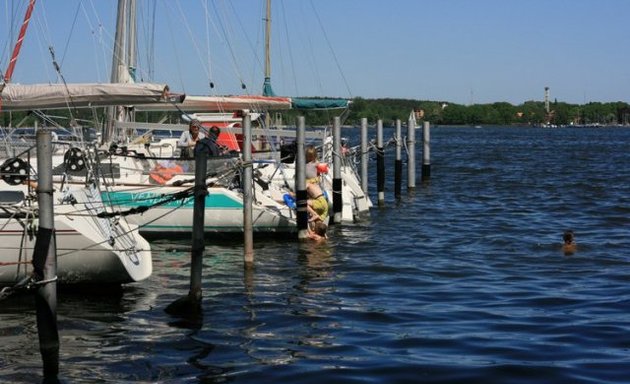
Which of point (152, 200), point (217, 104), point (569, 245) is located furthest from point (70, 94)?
point (217, 104)

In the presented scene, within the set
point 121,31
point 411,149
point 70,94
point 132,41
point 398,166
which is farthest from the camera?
point 411,149

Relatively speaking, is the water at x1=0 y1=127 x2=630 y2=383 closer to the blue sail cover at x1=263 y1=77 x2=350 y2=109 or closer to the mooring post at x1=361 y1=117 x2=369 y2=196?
the mooring post at x1=361 y1=117 x2=369 y2=196

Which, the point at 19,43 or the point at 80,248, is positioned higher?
the point at 19,43

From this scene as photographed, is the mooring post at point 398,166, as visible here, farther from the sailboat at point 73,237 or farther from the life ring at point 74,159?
the sailboat at point 73,237

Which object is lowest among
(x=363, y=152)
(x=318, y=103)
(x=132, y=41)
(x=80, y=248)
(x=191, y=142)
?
(x=80, y=248)

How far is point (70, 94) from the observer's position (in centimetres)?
1550

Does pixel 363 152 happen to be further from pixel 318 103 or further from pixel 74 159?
pixel 74 159

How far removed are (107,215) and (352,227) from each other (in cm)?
1062

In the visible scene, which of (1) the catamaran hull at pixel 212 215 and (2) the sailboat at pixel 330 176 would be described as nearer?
(1) the catamaran hull at pixel 212 215

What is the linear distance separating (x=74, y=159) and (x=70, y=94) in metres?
1.54

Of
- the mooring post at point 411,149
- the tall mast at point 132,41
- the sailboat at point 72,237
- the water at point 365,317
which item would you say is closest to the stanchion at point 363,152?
the mooring post at point 411,149

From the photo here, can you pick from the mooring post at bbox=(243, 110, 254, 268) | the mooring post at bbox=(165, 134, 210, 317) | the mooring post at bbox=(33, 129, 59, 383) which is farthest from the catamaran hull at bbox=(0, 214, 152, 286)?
the mooring post at bbox=(33, 129, 59, 383)

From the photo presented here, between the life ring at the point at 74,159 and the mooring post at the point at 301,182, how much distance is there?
3.98 m

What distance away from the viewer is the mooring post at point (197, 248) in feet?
41.4
